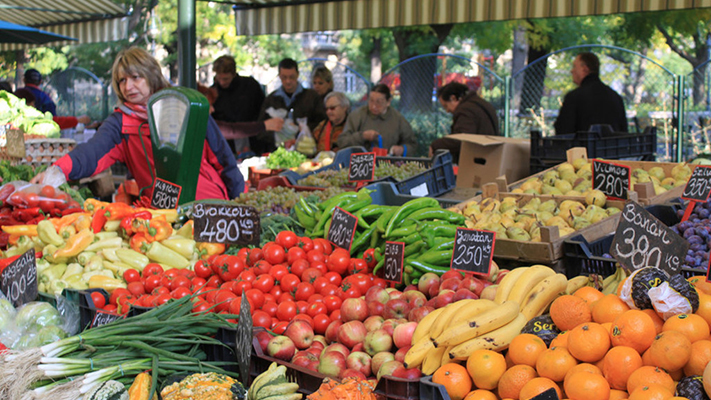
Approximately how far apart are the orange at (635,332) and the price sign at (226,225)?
1910 millimetres

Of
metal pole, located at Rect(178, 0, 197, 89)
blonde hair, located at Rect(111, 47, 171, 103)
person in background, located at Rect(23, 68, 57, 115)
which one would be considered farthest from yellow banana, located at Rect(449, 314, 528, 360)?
person in background, located at Rect(23, 68, 57, 115)

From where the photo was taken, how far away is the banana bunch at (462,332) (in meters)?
1.93

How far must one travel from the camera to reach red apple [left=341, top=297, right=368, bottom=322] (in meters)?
2.46

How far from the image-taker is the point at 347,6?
8.30 meters

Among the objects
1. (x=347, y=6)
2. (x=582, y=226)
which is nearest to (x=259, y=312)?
(x=582, y=226)

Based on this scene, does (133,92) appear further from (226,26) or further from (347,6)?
(226,26)

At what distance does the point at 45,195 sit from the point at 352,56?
3124cm

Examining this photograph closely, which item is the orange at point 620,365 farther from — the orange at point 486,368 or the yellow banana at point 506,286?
the yellow banana at point 506,286

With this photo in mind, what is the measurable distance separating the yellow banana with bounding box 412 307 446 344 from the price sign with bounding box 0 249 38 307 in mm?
1683

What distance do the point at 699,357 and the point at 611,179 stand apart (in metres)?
2.47

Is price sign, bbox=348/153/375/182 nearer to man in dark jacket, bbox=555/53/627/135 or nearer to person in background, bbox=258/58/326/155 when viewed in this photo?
man in dark jacket, bbox=555/53/627/135

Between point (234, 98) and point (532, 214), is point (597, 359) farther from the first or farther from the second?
point (234, 98)

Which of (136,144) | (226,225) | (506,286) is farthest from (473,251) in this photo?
(136,144)

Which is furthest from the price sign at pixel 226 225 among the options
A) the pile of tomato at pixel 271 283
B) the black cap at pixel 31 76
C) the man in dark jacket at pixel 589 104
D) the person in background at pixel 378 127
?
the black cap at pixel 31 76
